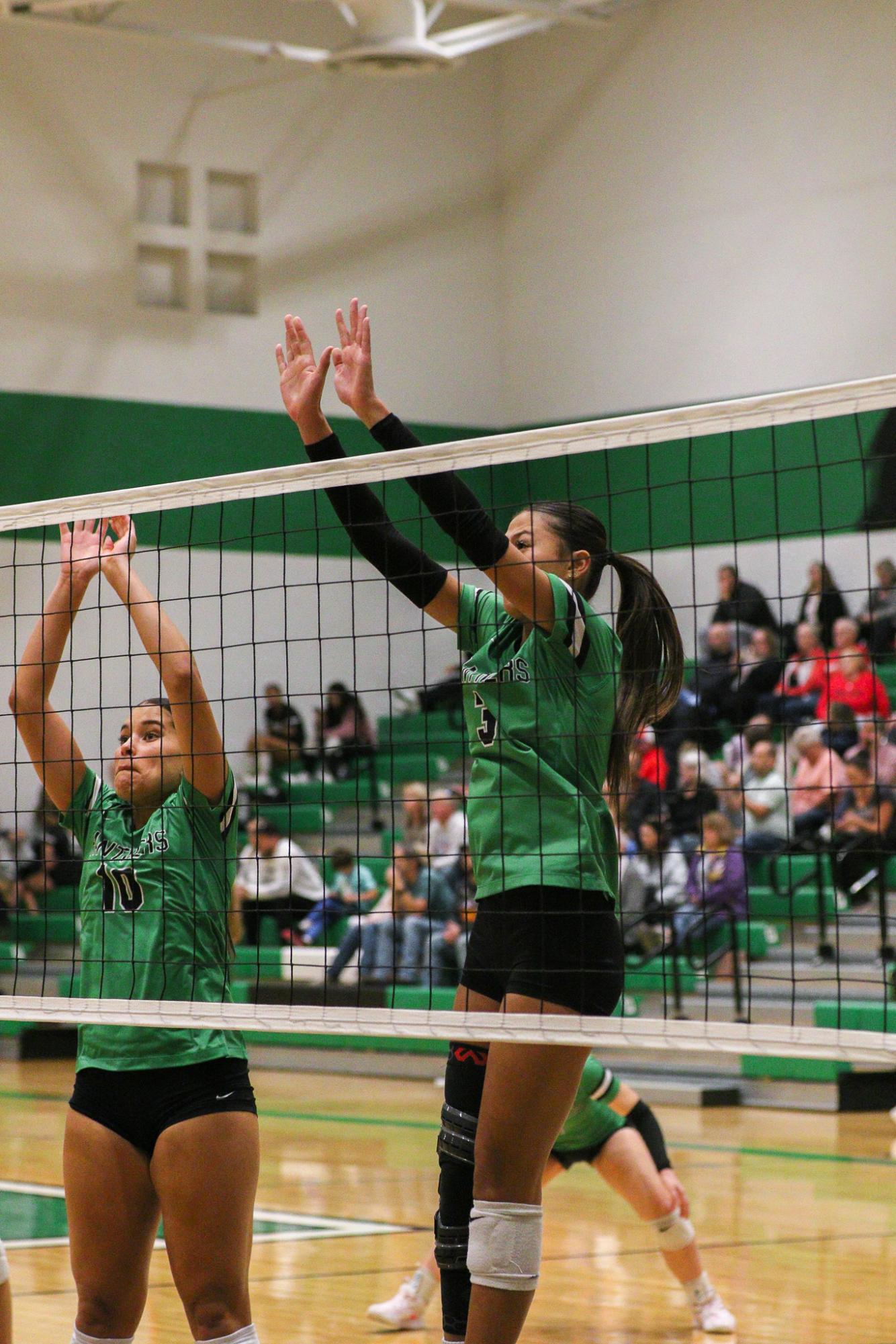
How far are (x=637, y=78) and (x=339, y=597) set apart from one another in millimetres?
5590

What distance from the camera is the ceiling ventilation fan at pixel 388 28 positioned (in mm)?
15430

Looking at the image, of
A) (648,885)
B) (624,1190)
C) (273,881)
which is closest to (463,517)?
(624,1190)

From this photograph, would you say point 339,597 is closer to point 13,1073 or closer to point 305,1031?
point 13,1073

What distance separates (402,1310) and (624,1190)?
738mm

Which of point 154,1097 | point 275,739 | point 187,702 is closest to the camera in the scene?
point 154,1097

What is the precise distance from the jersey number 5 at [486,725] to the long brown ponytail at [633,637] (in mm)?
235

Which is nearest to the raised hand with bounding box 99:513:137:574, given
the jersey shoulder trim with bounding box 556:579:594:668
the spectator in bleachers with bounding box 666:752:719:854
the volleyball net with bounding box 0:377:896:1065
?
the jersey shoulder trim with bounding box 556:579:594:668

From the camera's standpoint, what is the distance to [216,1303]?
11.3 ft

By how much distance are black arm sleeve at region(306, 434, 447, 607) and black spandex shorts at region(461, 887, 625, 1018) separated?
2.02ft

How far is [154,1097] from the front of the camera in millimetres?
3537

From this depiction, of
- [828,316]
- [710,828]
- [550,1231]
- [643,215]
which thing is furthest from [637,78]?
[550,1231]

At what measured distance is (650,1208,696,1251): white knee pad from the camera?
5.48 meters

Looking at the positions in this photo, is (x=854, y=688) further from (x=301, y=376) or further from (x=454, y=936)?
(x=301, y=376)

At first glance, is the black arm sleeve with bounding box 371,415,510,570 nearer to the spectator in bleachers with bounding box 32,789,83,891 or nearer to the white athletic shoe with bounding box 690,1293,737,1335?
the white athletic shoe with bounding box 690,1293,737,1335
